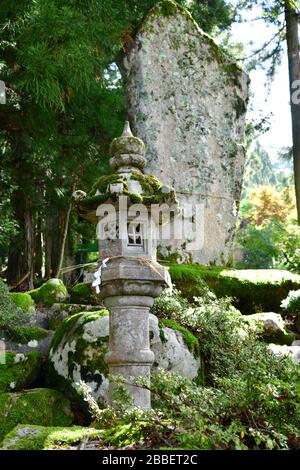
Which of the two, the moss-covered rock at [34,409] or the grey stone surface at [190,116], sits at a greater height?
the grey stone surface at [190,116]

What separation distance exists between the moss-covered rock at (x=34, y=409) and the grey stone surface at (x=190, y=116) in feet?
12.2

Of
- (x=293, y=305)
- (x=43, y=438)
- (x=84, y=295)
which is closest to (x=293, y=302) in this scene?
(x=293, y=305)

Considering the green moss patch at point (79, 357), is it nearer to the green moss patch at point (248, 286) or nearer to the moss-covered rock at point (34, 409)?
the moss-covered rock at point (34, 409)

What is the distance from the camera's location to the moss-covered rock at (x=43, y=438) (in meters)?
2.13

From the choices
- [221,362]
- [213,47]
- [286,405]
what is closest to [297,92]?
[213,47]

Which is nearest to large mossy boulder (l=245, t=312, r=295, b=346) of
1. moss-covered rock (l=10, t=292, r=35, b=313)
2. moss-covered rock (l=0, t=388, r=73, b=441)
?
moss-covered rock (l=10, t=292, r=35, b=313)

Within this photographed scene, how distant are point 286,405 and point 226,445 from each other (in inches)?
17.1

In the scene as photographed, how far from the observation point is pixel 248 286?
7.25m

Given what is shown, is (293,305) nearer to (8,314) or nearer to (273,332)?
(273,332)

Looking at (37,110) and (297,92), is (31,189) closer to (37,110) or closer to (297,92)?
(37,110)

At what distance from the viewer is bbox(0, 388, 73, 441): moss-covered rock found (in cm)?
415

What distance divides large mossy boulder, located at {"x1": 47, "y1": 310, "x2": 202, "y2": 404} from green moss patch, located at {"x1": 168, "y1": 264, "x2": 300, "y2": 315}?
2.18 metres

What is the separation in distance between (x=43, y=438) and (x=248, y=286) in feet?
17.5

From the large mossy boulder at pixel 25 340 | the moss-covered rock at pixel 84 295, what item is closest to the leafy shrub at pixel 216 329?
the moss-covered rock at pixel 84 295
